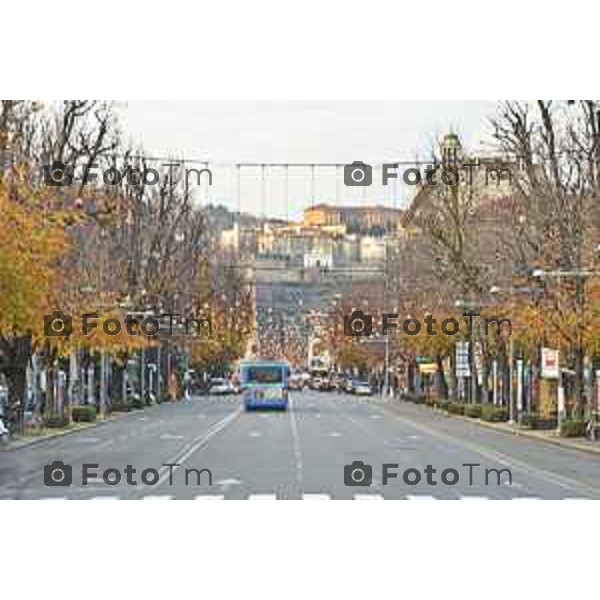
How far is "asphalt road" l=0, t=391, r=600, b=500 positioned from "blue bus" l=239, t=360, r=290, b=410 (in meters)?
6.68

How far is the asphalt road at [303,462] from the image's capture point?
30.6m

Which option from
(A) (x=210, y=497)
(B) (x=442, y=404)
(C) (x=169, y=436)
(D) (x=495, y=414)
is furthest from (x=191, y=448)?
(B) (x=442, y=404)

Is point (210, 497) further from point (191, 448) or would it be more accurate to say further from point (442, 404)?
point (442, 404)

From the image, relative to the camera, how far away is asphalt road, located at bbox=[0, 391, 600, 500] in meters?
30.6

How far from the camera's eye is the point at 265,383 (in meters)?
80.4

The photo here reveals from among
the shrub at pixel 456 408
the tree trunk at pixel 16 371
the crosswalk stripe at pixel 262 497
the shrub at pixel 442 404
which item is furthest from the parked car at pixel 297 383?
the crosswalk stripe at pixel 262 497

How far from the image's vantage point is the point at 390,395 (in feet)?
387

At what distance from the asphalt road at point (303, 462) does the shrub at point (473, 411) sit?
5.29m

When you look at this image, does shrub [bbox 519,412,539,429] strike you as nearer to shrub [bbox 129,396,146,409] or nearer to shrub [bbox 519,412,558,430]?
shrub [bbox 519,412,558,430]

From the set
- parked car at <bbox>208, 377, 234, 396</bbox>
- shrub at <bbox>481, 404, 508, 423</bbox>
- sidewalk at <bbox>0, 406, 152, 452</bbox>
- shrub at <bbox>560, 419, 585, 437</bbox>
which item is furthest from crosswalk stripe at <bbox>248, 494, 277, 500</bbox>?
parked car at <bbox>208, 377, 234, 396</bbox>
